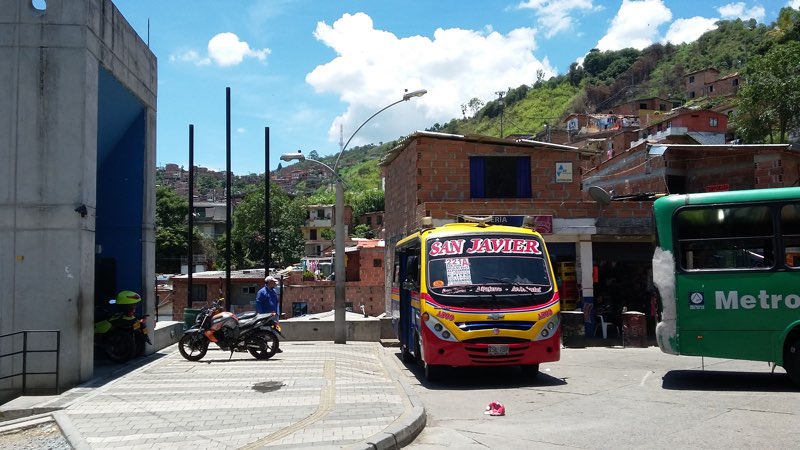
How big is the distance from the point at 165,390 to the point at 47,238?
3.02 metres

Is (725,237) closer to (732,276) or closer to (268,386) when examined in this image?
(732,276)

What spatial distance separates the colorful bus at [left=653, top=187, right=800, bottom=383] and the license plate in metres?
2.50

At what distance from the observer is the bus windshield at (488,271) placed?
11.5 m

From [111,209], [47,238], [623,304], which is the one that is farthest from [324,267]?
[47,238]

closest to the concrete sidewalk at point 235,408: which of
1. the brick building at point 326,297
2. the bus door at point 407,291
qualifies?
the bus door at point 407,291

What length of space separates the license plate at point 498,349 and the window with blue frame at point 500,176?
38.2ft

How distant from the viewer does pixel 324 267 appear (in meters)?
58.7

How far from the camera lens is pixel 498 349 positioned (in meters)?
11.2

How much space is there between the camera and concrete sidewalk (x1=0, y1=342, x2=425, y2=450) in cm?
701

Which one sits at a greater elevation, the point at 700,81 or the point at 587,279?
the point at 700,81

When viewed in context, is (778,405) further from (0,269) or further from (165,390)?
(0,269)

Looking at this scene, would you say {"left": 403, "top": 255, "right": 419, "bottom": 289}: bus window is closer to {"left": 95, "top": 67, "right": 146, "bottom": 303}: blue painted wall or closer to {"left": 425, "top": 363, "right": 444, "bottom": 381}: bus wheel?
{"left": 425, "top": 363, "right": 444, "bottom": 381}: bus wheel

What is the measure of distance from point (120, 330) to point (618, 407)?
9204mm

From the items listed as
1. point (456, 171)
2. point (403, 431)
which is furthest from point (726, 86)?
point (403, 431)
